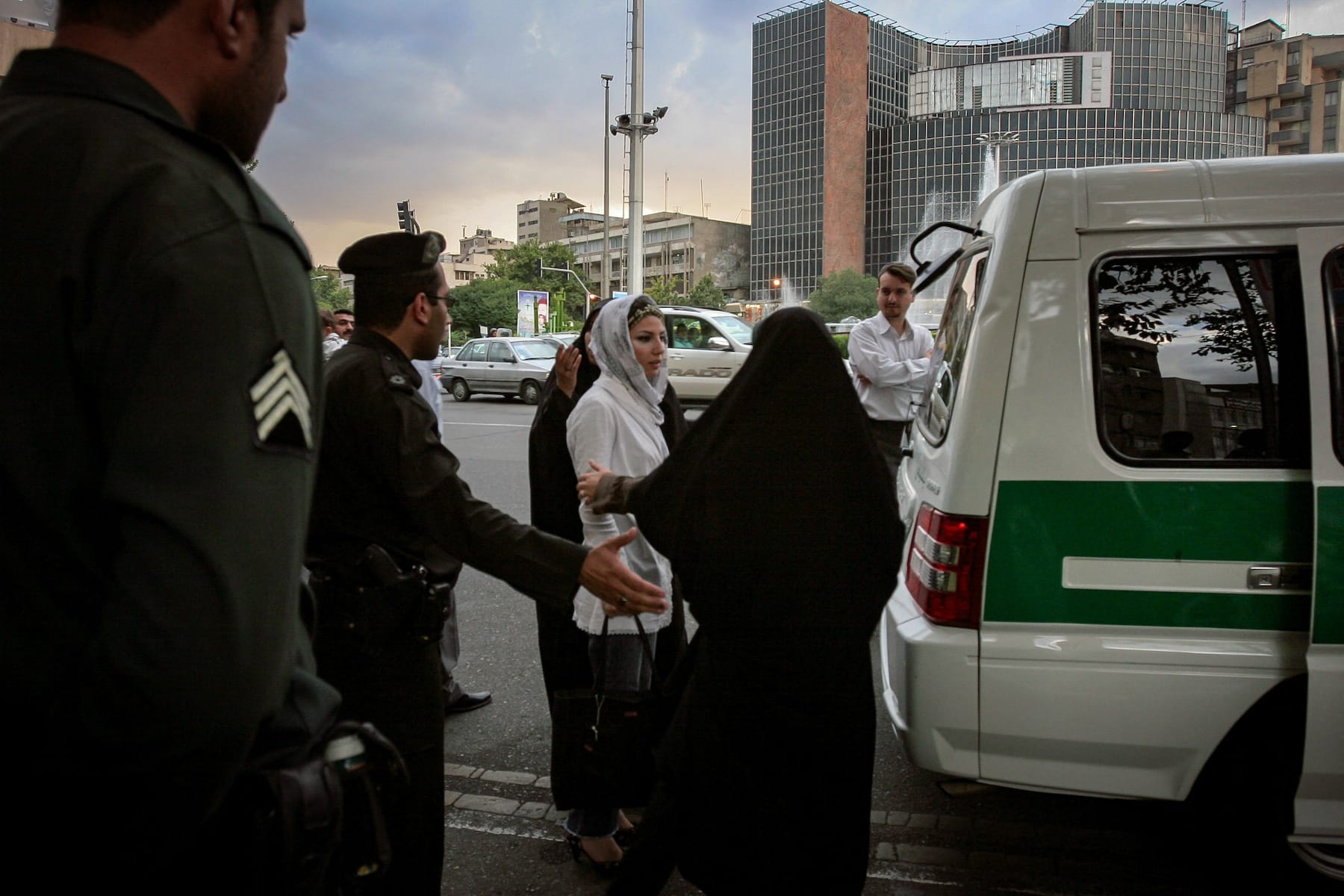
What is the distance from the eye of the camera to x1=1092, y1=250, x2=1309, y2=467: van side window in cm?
271

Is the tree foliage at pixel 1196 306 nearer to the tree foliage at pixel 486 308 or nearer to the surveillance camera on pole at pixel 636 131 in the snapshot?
the surveillance camera on pole at pixel 636 131

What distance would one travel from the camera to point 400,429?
227 cm

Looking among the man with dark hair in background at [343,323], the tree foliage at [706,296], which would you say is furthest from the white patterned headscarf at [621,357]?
the tree foliage at [706,296]

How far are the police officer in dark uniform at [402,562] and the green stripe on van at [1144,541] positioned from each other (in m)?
1.24

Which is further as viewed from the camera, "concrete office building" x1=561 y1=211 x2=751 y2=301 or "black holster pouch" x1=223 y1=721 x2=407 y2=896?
"concrete office building" x1=561 y1=211 x2=751 y2=301

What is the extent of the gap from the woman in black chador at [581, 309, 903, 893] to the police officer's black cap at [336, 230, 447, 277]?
0.92 m

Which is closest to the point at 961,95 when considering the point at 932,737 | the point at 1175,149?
the point at 1175,149

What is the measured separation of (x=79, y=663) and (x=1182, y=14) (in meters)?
137

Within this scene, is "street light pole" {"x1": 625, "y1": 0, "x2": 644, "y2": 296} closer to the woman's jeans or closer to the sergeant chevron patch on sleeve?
the woman's jeans

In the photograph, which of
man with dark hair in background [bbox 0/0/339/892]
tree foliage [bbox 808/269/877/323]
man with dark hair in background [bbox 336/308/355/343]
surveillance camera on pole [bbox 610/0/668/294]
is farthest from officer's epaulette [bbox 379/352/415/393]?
tree foliage [bbox 808/269/877/323]

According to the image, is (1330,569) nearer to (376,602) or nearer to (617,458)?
(617,458)

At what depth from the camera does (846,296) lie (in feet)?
293

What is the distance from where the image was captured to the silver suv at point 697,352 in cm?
1872

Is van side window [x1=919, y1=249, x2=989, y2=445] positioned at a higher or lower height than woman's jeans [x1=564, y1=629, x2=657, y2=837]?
higher
